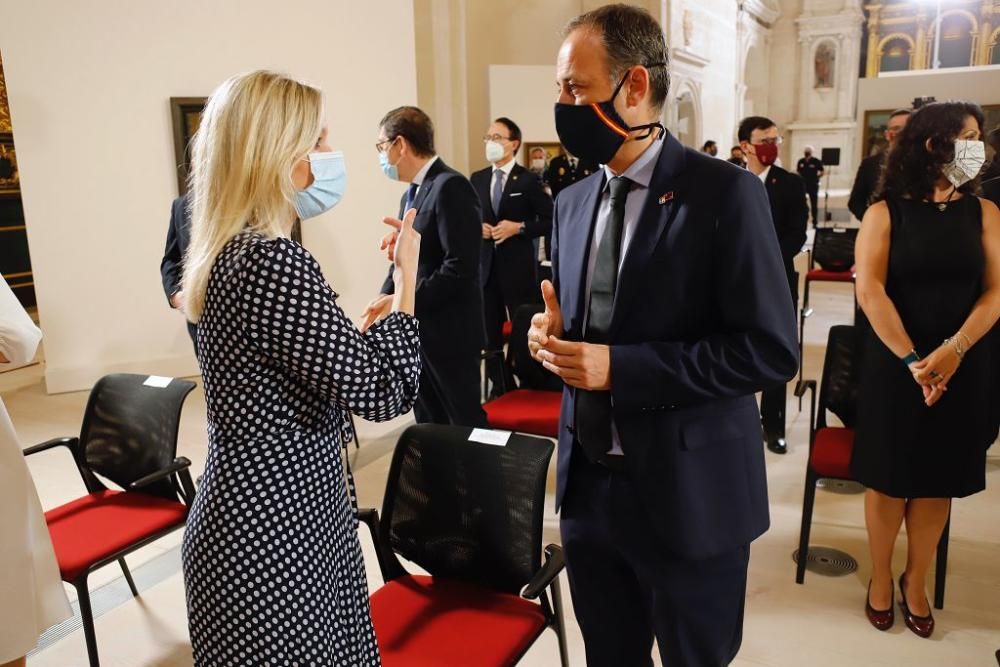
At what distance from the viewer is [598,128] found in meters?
1.59

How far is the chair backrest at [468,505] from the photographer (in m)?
2.20

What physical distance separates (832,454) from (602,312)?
1.95 metres

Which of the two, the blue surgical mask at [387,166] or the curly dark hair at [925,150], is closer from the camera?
the curly dark hair at [925,150]

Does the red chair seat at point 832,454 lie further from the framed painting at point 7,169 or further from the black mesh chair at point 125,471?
the framed painting at point 7,169

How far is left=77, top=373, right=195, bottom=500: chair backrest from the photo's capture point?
2.90m

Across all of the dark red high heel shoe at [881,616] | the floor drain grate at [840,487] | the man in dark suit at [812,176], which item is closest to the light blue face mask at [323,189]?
the dark red high heel shoe at [881,616]

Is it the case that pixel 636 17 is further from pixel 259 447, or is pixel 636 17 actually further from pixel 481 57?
pixel 481 57

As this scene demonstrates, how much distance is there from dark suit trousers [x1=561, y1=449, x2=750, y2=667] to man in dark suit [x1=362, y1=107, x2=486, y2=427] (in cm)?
191

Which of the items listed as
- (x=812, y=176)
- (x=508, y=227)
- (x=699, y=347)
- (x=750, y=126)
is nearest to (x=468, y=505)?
(x=699, y=347)

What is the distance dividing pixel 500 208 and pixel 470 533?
3757 mm

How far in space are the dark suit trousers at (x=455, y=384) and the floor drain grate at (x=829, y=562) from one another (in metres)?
1.53

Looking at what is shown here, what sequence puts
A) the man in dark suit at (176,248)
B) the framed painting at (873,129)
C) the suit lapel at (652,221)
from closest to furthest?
1. the suit lapel at (652,221)
2. the man in dark suit at (176,248)
3. the framed painting at (873,129)

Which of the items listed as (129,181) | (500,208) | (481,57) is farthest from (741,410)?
(481,57)

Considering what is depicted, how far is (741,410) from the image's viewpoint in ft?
5.30
